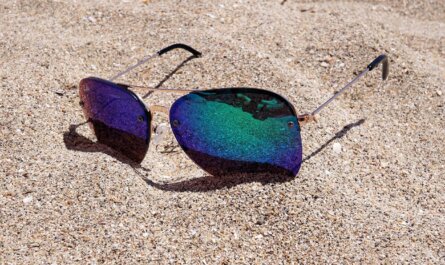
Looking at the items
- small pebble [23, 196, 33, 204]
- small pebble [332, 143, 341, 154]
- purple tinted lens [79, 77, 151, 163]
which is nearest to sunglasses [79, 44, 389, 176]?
purple tinted lens [79, 77, 151, 163]

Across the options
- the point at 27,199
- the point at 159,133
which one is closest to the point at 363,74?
the point at 159,133

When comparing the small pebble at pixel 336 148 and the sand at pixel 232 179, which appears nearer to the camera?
the sand at pixel 232 179

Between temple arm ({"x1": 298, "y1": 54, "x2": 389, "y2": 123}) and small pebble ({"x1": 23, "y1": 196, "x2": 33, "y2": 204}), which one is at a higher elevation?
temple arm ({"x1": 298, "y1": 54, "x2": 389, "y2": 123})

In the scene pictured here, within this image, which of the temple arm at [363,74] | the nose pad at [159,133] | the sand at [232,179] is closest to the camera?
the sand at [232,179]

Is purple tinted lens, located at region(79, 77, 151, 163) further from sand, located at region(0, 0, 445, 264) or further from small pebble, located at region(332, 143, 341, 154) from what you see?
small pebble, located at region(332, 143, 341, 154)

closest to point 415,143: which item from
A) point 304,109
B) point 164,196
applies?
point 304,109

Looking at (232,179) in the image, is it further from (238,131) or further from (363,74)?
(363,74)

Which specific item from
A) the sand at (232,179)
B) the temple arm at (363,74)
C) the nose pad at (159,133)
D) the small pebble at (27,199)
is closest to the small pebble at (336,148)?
the sand at (232,179)

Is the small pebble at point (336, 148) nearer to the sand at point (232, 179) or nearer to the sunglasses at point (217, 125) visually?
the sand at point (232, 179)

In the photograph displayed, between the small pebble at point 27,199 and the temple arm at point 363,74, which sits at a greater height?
the temple arm at point 363,74
